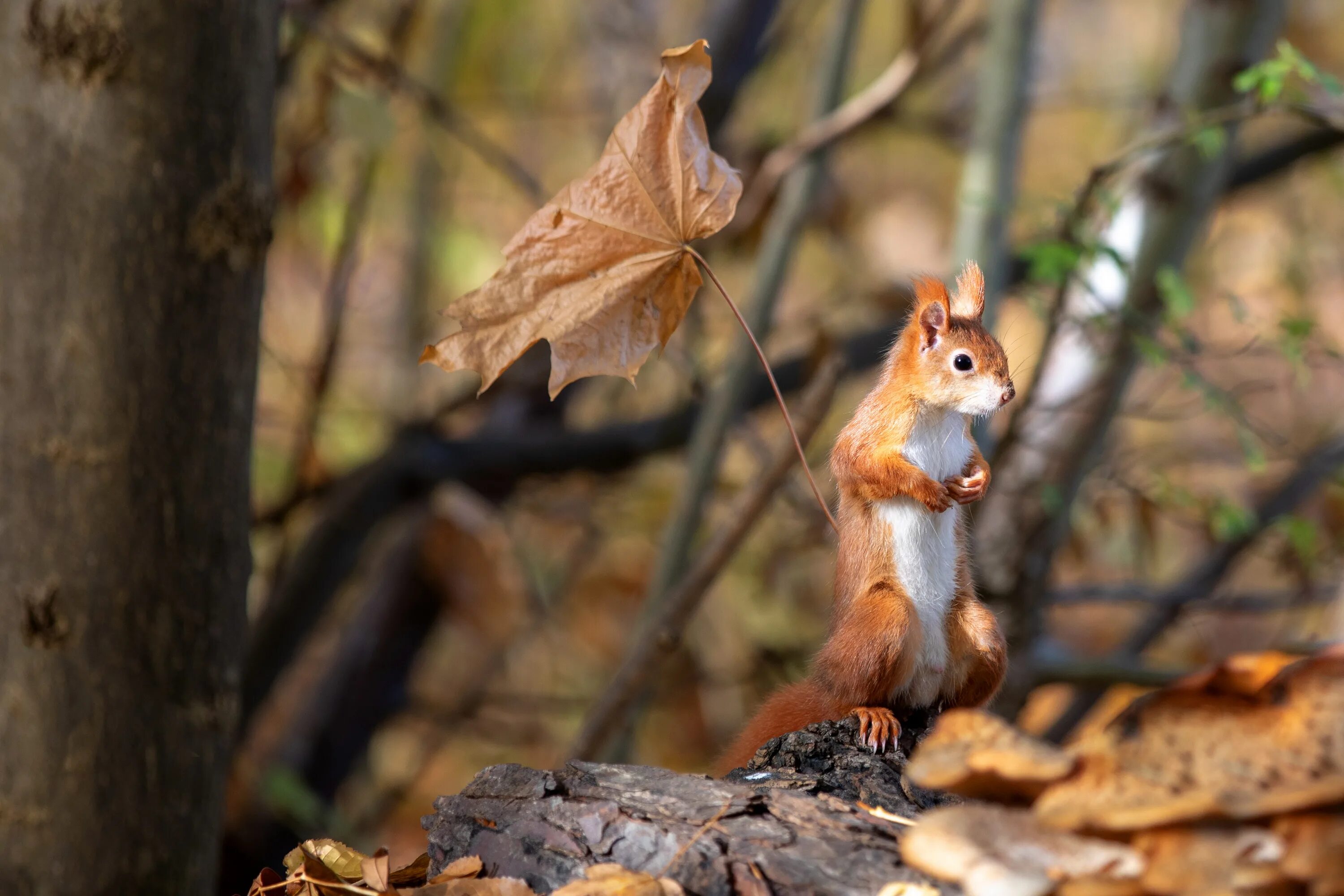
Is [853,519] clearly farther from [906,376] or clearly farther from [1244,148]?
[1244,148]

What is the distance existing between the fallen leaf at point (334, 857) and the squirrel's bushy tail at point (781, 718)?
1.48 ft

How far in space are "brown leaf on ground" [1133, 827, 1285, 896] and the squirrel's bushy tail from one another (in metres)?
0.63

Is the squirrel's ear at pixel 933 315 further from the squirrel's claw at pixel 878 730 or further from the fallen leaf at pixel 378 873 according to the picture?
the fallen leaf at pixel 378 873

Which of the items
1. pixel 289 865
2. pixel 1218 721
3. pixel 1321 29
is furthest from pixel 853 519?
pixel 1321 29

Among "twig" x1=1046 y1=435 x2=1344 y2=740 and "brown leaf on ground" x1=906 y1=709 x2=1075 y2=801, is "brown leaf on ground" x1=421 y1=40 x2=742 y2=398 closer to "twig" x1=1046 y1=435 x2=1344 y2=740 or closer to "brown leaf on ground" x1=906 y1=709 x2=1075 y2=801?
"brown leaf on ground" x1=906 y1=709 x2=1075 y2=801

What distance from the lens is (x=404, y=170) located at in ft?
16.1

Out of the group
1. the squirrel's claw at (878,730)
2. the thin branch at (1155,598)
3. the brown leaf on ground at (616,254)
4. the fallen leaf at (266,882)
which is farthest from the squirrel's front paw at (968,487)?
the thin branch at (1155,598)

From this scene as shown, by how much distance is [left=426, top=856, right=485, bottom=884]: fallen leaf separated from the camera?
118cm

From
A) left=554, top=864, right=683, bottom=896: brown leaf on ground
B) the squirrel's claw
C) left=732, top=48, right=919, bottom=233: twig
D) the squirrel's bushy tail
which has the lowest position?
left=554, top=864, right=683, bottom=896: brown leaf on ground

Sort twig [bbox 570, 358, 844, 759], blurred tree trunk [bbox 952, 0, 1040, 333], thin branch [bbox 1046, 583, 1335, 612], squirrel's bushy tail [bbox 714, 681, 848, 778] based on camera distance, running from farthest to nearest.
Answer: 1. thin branch [bbox 1046, 583, 1335, 612]
2. blurred tree trunk [bbox 952, 0, 1040, 333]
3. twig [bbox 570, 358, 844, 759]
4. squirrel's bushy tail [bbox 714, 681, 848, 778]

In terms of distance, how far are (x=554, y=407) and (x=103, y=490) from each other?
8.02ft

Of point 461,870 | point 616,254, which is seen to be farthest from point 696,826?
point 616,254

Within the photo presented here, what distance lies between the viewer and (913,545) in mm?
1517

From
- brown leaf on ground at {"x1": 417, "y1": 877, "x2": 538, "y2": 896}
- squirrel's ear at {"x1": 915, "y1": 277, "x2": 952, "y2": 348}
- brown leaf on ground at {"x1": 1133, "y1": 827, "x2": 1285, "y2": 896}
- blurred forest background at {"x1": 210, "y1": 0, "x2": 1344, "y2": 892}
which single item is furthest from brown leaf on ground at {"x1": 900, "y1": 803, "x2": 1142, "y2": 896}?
blurred forest background at {"x1": 210, "y1": 0, "x2": 1344, "y2": 892}
